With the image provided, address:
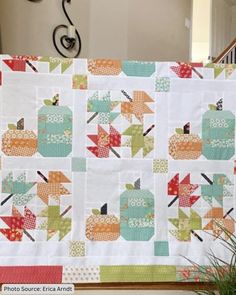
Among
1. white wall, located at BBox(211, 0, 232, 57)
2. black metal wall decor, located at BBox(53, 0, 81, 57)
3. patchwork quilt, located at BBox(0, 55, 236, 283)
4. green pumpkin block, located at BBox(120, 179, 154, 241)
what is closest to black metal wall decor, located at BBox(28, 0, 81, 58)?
black metal wall decor, located at BBox(53, 0, 81, 57)

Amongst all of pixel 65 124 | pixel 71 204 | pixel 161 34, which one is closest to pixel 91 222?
pixel 71 204

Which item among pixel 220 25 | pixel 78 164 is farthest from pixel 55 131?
pixel 220 25

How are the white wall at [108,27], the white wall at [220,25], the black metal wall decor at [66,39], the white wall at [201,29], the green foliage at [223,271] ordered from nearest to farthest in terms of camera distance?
the green foliage at [223,271], the white wall at [108,27], the black metal wall decor at [66,39], the white wall at [220,25], the white wall at [201,29]

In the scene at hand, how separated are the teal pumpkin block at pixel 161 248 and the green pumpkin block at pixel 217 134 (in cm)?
40

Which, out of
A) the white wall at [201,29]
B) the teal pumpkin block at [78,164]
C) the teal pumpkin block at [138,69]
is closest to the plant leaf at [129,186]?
the teal pumpkin block at [78,164]

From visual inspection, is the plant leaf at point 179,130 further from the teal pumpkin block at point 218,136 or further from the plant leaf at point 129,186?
the plant leaf at point 129,186

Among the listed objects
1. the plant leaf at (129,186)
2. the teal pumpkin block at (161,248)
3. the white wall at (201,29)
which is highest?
the white wall at (201,29)

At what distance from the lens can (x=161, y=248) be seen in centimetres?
155

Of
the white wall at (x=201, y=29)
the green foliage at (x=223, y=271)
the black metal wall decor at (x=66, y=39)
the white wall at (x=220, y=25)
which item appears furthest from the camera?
the white wall at (x=201, y=29)

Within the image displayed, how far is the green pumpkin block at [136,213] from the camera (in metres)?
1.55

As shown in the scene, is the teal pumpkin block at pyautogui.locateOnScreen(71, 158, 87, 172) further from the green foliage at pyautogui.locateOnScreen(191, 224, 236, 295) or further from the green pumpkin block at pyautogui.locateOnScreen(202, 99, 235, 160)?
the green foliage at pyautogui.locateOnScreen(191, 224, 236, 295)

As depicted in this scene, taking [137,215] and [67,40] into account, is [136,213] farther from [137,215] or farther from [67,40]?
[67,40]

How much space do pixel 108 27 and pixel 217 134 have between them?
5.53 feet

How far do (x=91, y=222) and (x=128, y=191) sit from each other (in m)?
0.19
